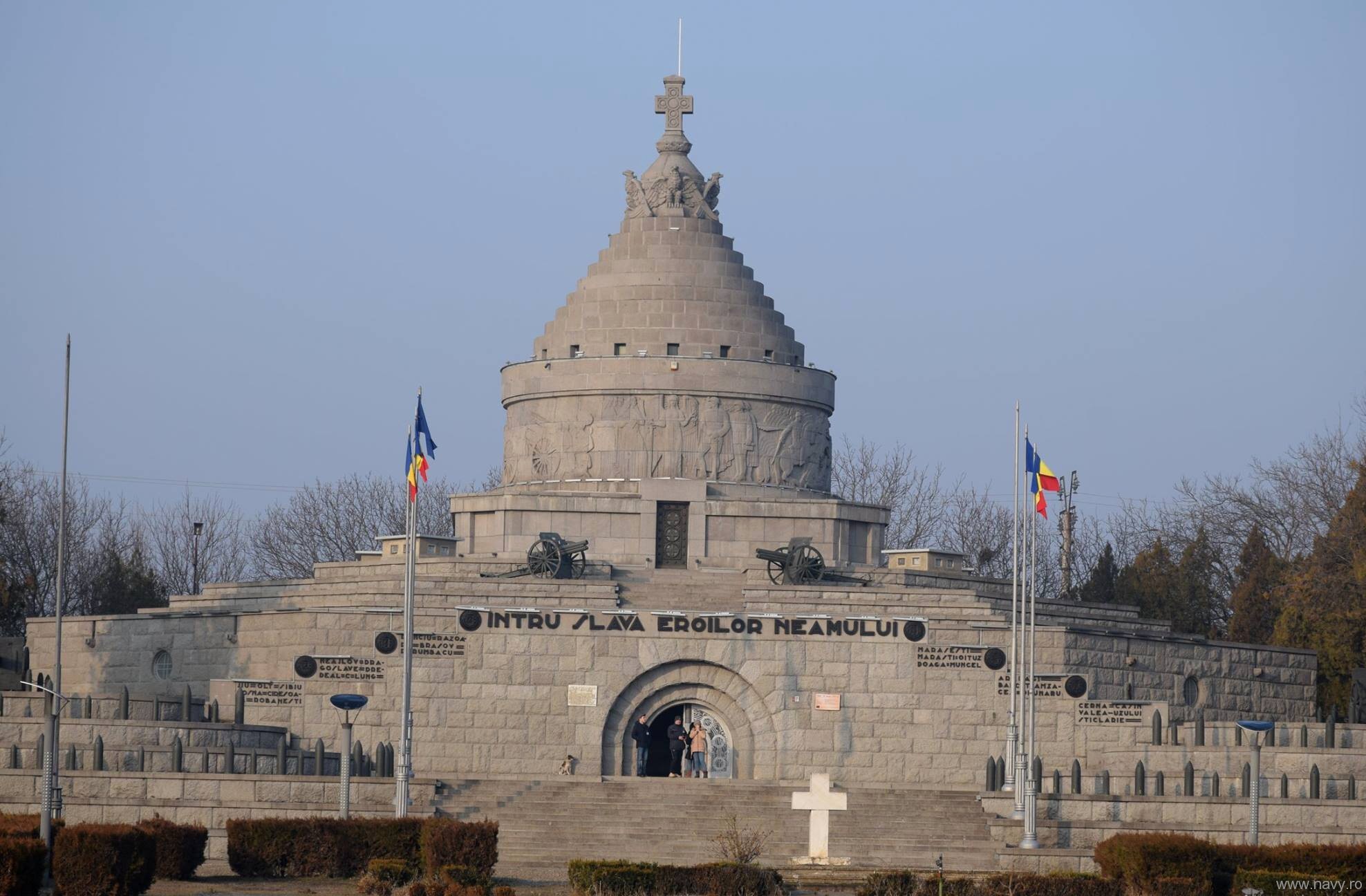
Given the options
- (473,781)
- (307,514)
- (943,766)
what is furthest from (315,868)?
(307,514)

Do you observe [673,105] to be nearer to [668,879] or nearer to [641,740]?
[641,740]

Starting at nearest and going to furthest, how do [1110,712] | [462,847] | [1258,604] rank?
[462,847], [1110,712], [1258,604]

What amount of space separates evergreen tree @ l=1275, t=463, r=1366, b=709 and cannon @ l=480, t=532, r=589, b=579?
15.7 metres

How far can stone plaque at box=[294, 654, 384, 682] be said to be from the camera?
43125mm

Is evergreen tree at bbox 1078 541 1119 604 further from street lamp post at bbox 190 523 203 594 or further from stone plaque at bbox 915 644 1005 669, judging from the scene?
street lamp post at bbox 190 523 203 594

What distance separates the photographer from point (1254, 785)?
35250 millimetres

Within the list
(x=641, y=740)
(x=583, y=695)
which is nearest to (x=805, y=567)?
(x=641, y=740)

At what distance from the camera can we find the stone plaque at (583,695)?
43.3m

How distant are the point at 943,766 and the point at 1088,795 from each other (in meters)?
5.66

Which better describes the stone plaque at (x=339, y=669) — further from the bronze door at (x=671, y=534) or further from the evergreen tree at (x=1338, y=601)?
the evergreen tree at (x=1338, y=601)

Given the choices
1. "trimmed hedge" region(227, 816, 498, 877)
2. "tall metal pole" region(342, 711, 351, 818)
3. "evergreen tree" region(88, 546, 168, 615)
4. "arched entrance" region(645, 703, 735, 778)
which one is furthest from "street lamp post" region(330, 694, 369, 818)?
"evergreen tree" region(88, 546, 168, 615)

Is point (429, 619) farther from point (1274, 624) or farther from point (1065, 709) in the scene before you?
point (1274, 624)

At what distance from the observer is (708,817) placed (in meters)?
38.0

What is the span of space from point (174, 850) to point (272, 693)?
42.2 ft
